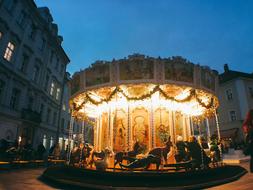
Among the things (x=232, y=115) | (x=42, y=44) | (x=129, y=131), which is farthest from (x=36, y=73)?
(x=232, y=115)

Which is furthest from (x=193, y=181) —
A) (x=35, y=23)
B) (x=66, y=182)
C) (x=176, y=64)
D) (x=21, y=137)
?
(x=35, y=23)

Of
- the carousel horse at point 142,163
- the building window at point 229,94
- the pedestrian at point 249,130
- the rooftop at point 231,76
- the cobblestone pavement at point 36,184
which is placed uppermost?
the rooftop at point 231,76

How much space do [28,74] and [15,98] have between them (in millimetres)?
3284

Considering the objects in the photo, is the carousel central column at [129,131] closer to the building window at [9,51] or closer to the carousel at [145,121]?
the carousel at [145,121]

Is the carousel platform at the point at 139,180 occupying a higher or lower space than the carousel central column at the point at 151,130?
lower

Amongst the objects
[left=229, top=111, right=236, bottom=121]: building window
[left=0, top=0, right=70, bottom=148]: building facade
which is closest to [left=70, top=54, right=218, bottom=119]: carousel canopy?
[left=0, top=0, right=70, bottom=148]: building facade

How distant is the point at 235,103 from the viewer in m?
27.4

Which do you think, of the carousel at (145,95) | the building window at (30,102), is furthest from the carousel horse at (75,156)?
the building window at (30,102)

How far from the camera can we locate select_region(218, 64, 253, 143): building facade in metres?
26.2

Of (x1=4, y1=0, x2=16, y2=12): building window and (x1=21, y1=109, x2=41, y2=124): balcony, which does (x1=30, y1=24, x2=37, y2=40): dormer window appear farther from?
(x1=21, y1=109, x2=41, y2=124): balcony

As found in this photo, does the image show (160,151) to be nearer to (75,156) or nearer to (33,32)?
(75,156)

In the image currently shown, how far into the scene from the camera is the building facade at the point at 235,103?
2623 centimetres

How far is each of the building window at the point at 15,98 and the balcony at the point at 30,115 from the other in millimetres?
999

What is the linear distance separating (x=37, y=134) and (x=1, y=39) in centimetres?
1142
